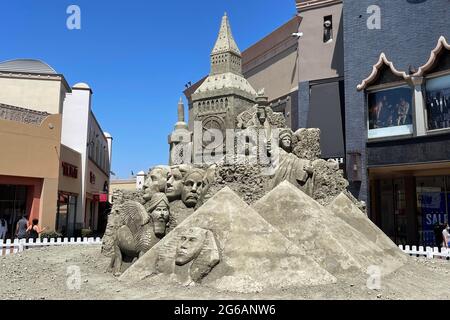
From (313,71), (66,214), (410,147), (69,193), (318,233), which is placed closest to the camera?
(318,233)

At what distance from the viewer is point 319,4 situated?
2031 cm

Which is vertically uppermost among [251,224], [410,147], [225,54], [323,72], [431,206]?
[225,54]

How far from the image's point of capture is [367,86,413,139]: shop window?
16078 mm

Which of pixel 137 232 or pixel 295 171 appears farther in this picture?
pixel 295 171

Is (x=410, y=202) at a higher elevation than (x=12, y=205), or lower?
higher

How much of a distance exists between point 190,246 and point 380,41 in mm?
14881

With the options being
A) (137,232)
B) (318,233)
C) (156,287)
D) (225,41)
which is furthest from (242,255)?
(225,41)

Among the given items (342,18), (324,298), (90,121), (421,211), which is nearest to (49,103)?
(90,121)

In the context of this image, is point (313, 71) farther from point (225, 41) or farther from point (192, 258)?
point (192, 258)

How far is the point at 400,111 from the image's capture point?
16.3 metres

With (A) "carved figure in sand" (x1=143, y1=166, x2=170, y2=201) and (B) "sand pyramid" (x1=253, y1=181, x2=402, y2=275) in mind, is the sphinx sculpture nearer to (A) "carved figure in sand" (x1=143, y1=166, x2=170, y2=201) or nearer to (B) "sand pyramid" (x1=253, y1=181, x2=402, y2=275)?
(A) "carved figure in sand" (x1=143, y1=166, x2=170, y2=201)

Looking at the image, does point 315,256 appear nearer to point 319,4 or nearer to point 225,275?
point 225,275

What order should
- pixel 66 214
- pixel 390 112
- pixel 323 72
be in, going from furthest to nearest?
pixel 66 214 → pixel 323 72 → pixel 390 112

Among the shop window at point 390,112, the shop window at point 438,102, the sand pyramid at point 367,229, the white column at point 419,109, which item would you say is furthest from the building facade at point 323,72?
the sand pyramid at point 367,229
